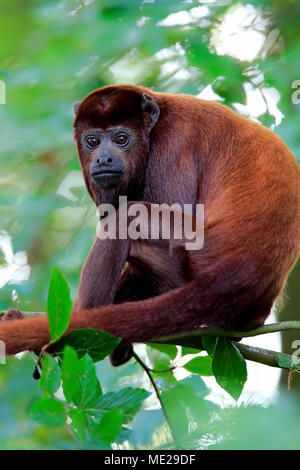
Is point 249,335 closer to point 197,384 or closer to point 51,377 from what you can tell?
point 197,384

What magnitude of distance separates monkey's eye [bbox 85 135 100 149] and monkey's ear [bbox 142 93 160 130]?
0.33 metres

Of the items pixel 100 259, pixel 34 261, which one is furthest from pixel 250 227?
pixel 34 261

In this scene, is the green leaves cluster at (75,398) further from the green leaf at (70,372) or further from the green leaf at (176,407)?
the green leaf at (176,407)

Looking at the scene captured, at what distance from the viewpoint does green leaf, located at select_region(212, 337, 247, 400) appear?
2908 mm

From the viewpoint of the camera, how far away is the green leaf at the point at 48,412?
1.82 metres

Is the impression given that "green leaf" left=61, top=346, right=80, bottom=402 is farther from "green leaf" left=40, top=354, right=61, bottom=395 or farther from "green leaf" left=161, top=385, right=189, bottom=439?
"green leaf" left=161, top=385, right=189, bottom=439

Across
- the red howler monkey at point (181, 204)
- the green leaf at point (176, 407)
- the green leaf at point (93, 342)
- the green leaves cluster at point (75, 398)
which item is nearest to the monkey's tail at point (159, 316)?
the red howler monkey at point (181, 204)

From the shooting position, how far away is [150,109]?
3643 mm

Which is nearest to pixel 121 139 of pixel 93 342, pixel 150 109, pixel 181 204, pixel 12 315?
pixel 150 109

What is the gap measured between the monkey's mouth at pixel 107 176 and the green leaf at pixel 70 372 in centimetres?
190

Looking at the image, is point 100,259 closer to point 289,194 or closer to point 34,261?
point 289,194

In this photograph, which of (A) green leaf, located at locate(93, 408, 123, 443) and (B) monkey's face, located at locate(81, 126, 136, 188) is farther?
(B) monkey's face, located at locate(81, 126, 136, 188)

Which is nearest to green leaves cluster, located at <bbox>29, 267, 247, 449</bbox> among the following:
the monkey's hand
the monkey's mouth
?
the monkey's hand

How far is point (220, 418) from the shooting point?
2.62 meters
